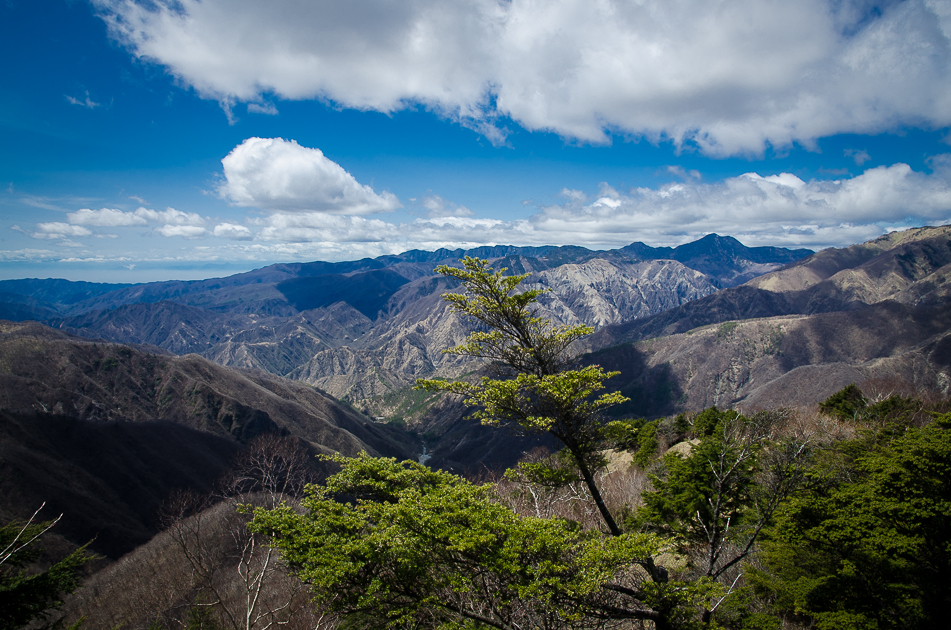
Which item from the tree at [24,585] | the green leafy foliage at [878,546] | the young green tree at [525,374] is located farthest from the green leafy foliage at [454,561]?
the tree at [24,585]

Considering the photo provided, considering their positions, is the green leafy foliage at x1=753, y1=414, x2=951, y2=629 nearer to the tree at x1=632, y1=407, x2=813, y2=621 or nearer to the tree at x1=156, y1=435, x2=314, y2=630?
the tree at x1=632, y1=407, x2=813, y2=621

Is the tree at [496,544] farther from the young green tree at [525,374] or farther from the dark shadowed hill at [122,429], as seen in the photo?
the dark shadowed hill at [122,429]

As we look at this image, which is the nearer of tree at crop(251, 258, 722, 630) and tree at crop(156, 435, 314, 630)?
tree at crop(251, 258, 722, 630)

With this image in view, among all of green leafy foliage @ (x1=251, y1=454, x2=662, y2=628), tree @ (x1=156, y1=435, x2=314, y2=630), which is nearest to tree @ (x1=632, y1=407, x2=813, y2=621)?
green leafy foliage @ (x1=251, y1=454, x2=662, y2=628)

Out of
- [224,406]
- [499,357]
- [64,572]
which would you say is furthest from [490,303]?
[224,406]

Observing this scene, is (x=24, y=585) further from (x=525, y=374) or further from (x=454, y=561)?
(x=525, y=374)

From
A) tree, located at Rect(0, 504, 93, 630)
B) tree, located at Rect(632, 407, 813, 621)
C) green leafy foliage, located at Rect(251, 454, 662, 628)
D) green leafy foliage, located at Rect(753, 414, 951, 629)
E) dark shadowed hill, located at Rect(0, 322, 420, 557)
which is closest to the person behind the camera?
green leafy foliage, located at Rect(251, 454, 662, 628)

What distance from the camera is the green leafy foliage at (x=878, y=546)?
13773 millimetres

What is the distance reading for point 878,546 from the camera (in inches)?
565

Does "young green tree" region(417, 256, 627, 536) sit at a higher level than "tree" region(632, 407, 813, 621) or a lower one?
higher

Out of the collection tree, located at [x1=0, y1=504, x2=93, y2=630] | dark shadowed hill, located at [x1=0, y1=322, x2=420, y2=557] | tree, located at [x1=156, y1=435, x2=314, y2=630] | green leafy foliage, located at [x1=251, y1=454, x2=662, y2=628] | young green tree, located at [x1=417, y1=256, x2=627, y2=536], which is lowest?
dark shadowed hill, located at [x1=0, y1=322, x2=420, y2=557]

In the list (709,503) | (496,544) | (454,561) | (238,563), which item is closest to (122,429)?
(238,563)

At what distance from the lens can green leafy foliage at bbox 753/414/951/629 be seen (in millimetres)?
13773

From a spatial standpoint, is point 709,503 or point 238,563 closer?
point 709,503
